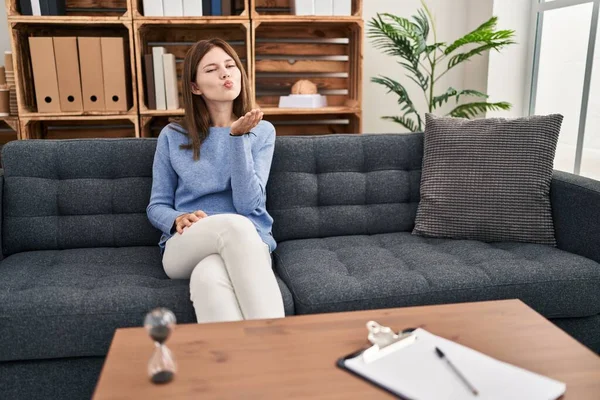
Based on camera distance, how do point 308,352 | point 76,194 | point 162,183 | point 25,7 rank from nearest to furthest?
1. point 308,352
2. point 162,183
3. point 76,194
4. point 25,7

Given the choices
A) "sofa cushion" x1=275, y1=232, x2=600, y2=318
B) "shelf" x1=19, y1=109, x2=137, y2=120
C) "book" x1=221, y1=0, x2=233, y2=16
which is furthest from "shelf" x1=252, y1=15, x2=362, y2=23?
"sofa cushion" x1=275, y1=232, x2=600, y2=318

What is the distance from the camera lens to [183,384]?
932mm

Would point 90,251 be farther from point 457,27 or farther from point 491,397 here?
point 457,27

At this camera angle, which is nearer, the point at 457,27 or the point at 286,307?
the point at 286,307

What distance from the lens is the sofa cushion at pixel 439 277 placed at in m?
1.60

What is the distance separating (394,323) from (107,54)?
2.28 meters

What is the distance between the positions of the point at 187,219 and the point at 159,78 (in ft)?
4.70

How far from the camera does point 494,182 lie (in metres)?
1.99

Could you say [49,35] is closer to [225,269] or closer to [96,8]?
[96,8]

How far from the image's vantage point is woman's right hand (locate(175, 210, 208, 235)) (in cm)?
173

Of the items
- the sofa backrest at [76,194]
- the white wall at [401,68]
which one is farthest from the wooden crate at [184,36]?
the sofa backrest at [76,194]

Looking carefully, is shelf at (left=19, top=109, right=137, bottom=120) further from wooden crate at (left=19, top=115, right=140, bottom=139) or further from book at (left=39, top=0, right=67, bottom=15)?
book at (left=39, top=0, right=67, bottom=15)

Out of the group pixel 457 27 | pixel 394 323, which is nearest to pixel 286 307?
pixel 394 323

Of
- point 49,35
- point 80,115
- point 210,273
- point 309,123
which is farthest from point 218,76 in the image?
point 49,35
